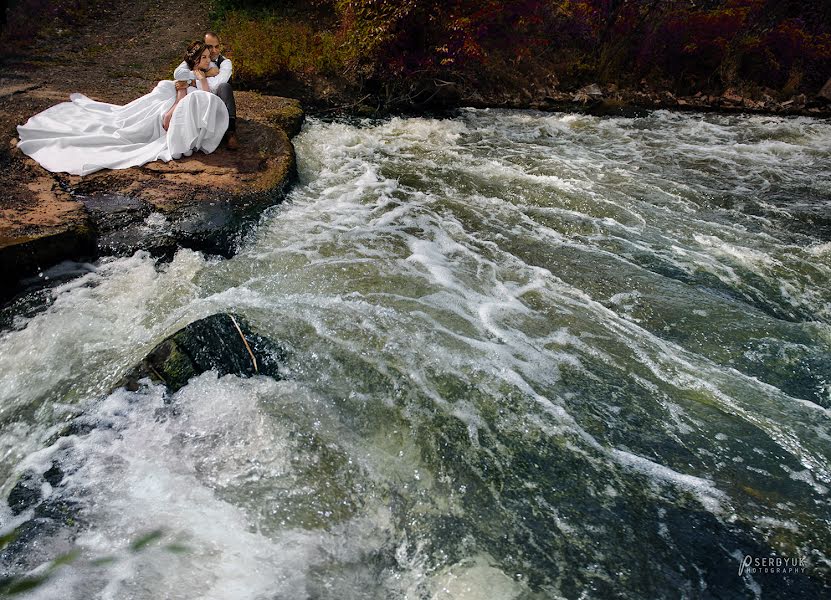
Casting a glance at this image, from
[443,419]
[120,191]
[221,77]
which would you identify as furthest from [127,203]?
[443,419]

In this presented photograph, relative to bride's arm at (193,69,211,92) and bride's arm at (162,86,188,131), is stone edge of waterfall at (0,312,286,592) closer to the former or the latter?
bride's arm at (162,86,188,131)

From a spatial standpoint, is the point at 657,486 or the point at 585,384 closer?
the point at 657,486

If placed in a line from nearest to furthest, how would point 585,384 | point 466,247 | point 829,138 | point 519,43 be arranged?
point 585,384 → point 466,247 → point 829,138 → point 519,43

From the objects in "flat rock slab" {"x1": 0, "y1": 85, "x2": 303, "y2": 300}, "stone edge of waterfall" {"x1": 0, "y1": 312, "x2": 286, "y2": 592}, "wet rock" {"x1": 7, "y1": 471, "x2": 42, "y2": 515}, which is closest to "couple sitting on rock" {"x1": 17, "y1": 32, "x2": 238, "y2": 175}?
"flat rock slab" {"x1": 0, "y1": 85, "x2": 303, "y2": 300}

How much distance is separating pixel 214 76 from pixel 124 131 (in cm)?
133

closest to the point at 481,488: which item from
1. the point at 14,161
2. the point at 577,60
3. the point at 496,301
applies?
the point at 496,301

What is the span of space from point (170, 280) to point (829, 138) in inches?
549

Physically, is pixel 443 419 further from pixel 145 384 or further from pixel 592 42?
pixel 592 42

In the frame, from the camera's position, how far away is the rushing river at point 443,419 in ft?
8.00

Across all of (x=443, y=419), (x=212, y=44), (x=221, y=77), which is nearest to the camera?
(x=443, y=419)

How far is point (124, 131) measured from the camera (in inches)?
235

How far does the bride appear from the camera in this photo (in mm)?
5621

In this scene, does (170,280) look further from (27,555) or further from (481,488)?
(481,488)

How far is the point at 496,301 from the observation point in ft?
15.3
